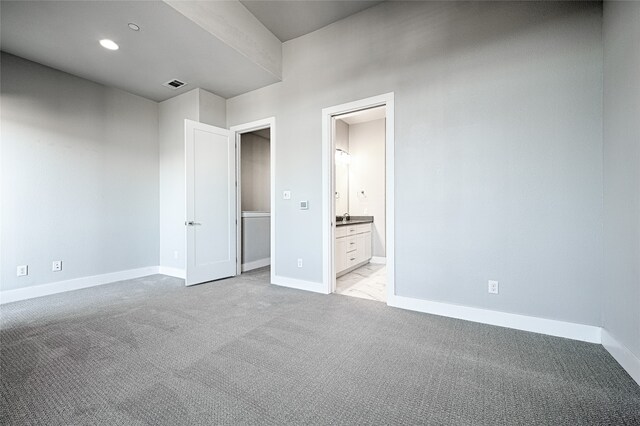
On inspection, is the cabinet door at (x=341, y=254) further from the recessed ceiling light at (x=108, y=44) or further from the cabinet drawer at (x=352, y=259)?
the recessed ceiling light at (x=108, y=44)

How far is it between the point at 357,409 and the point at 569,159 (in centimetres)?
241

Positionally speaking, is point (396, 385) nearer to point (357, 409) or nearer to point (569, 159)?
point (357, 409)

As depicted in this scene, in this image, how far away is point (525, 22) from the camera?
225 centimetres

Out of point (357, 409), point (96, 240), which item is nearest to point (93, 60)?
point (96, 240)

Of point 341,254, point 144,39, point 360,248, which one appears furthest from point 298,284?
point 144,39

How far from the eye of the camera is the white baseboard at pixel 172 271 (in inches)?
165

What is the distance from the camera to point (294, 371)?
5.53 ft

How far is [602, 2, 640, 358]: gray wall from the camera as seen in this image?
1.62 metres

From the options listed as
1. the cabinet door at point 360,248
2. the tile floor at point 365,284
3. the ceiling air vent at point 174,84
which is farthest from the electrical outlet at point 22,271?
the cabinet door at point 360,248

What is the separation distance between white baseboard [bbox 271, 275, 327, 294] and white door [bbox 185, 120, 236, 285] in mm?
899

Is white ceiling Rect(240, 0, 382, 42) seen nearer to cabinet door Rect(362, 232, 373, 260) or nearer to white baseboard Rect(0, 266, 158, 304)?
cabinet door Rect(362, 232, 373, 260)

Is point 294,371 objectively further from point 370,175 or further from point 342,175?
point 370,175

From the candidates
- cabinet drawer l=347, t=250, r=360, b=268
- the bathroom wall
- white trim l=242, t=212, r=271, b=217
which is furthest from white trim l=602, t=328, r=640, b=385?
white trim l=242, t=212, r=271, b=217

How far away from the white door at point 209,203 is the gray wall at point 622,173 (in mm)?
4139
